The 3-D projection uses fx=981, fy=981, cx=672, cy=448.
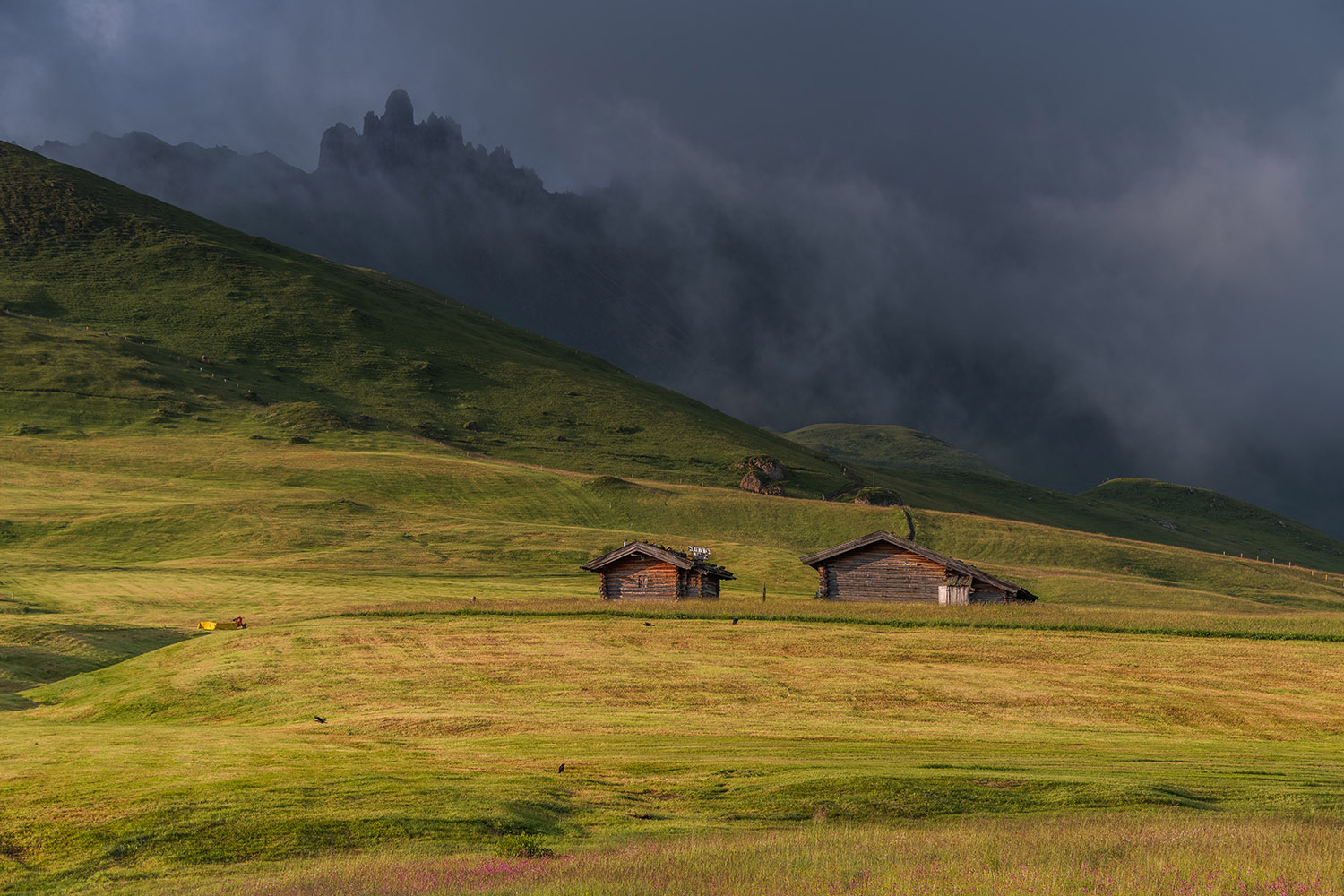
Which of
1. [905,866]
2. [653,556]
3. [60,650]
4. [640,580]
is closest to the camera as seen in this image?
[905,866]

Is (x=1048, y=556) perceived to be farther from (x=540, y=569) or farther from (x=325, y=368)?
(x=325, y=368)

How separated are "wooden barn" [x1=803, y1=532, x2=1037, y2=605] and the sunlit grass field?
676 centimetres

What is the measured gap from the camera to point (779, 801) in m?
17.7

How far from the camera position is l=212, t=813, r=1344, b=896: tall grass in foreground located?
38.8 feet

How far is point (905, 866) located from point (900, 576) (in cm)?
5331

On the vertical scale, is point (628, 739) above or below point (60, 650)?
above

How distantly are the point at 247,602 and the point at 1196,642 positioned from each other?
55.3 m

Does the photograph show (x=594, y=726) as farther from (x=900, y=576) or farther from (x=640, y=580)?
(x=900, y=576)

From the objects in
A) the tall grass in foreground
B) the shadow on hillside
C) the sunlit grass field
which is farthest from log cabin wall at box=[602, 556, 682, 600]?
the tall grass in foreground

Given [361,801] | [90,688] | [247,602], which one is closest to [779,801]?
[361,801]

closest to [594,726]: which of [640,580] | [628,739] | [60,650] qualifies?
[628,739]

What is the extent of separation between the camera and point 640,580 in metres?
67.3

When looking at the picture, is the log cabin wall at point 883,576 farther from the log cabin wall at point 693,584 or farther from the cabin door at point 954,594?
the log cabin wall at point 693,584

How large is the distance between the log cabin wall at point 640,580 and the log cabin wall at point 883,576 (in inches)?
418
